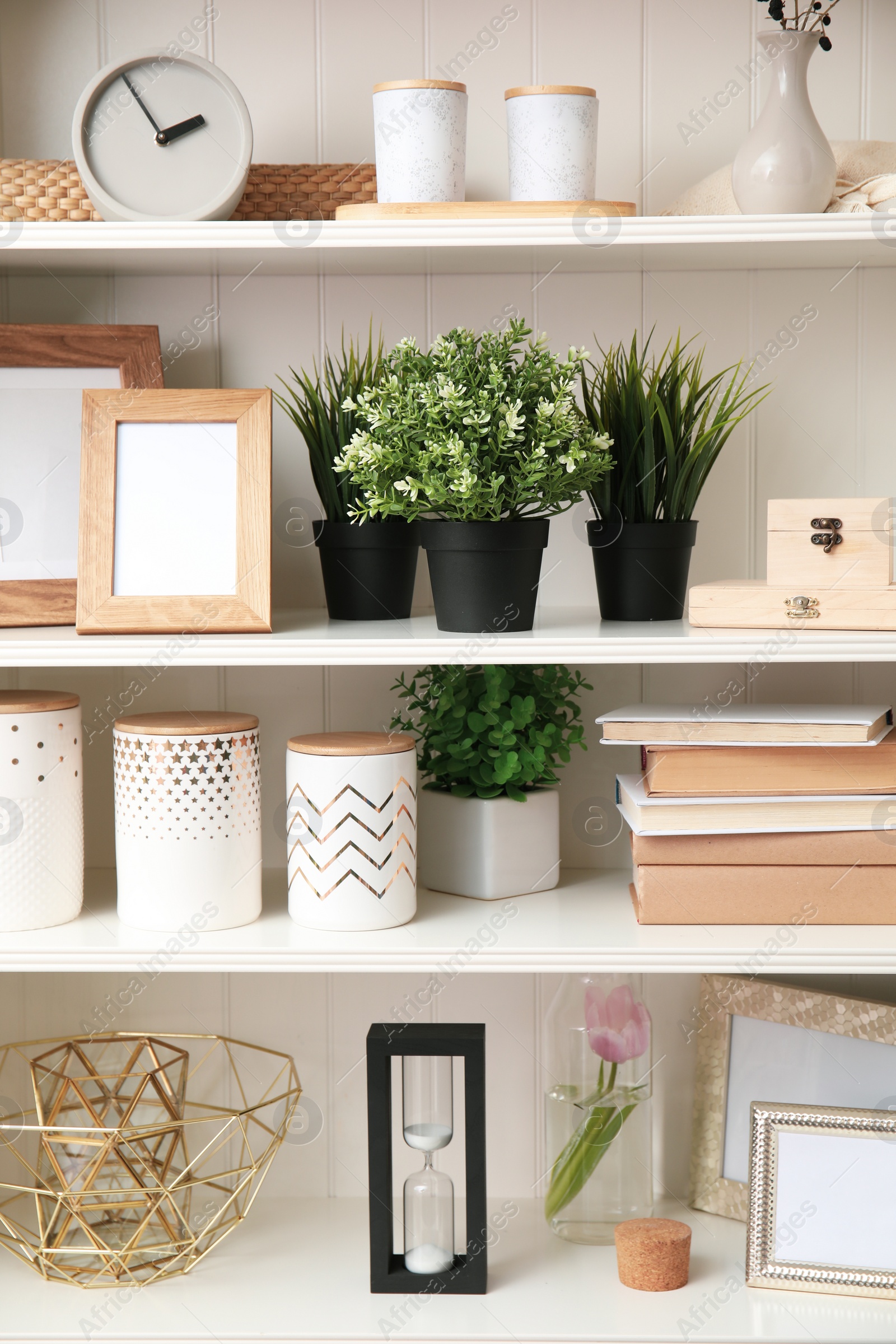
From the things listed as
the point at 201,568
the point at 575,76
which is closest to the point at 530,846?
the point at 201,568

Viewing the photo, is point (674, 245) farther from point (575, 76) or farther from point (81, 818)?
point (81, 818)

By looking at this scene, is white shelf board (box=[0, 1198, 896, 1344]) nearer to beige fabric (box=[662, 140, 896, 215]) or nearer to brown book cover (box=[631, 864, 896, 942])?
brown book cover (box=[631, 864, 896, 942])

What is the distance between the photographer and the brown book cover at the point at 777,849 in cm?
114

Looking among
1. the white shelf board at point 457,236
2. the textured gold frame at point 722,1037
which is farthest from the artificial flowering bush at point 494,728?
the white shelf board at point 457,236

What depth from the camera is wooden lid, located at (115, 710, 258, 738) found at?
115cm

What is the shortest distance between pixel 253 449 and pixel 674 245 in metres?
0.45

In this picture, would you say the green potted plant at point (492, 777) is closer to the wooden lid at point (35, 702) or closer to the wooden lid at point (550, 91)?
the wooden lid at point (35, 702)

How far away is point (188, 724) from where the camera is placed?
1.17 m

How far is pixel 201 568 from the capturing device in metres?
1.14

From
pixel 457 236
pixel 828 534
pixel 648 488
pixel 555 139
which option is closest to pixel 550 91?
pixel 555 139

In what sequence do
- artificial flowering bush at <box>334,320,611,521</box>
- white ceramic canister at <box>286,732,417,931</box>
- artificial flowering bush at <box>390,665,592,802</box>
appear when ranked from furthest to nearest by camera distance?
artificial flowering bush at <box>390,665,592,802</box> < white ceramic canister at <box>286,732,417,931</box> < artificial flowering bush at <box>334,320,611,521</box>

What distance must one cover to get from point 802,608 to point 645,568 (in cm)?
17

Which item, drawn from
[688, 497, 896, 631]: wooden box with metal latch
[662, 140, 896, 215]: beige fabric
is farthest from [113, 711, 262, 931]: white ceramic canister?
[662, 140, 896, 215]: beige fabric

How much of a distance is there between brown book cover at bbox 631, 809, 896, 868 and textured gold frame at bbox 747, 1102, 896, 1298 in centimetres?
27
